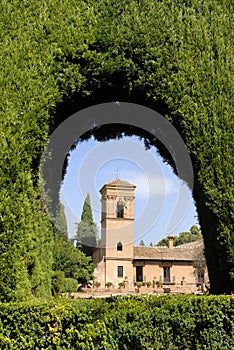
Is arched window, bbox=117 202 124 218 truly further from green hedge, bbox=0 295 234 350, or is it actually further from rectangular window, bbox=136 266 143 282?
green hedge, bbox=0 295 234 350

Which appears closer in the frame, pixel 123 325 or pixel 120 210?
pixel 123 325

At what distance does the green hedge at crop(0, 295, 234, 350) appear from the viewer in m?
4.71

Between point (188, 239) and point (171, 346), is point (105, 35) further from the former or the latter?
point (188, 239)

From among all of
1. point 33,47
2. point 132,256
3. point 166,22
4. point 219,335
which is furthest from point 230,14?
point 132,256

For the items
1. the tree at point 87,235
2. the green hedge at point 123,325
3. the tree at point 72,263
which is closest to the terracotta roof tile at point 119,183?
the tree at point 72,263

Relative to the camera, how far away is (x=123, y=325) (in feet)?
15.8

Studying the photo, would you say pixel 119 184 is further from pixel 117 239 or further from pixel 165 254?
pixel 165 254

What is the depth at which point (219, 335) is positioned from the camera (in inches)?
197

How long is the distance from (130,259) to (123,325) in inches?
1609

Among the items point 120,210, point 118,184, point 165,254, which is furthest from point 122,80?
point 165,254

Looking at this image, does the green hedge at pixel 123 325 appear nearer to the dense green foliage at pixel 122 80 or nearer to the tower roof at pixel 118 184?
the dense green foliage at pixel 122 80

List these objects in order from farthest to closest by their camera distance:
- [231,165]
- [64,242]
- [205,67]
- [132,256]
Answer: [132,256], [64,242], [205,67], [231,165]

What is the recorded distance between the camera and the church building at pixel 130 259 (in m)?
42.8

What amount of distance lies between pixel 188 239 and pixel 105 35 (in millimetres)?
73022
